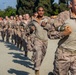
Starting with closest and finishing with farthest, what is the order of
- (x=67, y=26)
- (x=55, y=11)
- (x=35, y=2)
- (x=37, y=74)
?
(x=67, y=26)
(x=37, y=74)
(x=55, y=11)
(x=35, y=2)

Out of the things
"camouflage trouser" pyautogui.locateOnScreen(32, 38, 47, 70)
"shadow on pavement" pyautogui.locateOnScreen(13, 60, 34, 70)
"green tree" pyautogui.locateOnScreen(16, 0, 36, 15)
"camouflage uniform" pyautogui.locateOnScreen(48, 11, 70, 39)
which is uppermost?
"green tree" pyautogui.locateOnScreen(16, 0, 36, 15)

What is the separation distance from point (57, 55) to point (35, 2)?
5986cm

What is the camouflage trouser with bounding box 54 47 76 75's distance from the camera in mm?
6473

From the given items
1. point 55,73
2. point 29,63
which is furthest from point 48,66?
point 55,73

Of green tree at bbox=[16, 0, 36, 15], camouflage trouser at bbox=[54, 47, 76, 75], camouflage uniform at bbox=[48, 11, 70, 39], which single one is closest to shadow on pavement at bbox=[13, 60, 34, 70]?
camouflage trouser at bbox=[54, 47, 76, 75]

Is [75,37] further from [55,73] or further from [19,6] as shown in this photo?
[19,6]

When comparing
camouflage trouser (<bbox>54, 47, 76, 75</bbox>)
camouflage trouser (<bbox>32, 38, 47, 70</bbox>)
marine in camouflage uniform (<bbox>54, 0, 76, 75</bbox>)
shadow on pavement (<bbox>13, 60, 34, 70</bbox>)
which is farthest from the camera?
shadow on pavement (<bbox>13, 60, 34, 70</bbox>)

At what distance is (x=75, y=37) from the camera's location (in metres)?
6.36

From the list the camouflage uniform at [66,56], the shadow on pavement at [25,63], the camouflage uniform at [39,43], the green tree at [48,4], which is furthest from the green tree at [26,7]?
the camouflage uniform at [66,56]

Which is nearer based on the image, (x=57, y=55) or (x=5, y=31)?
(x=57, y=55)

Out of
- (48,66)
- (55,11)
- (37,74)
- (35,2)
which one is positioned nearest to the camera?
(37,74)

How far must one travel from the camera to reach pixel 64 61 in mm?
6484

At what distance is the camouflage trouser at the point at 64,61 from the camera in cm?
647

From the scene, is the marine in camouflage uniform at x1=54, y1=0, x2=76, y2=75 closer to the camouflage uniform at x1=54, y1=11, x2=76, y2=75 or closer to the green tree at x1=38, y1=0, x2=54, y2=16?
the camouflage uniform at x1=54, y1=11, x2=76, y2=75
